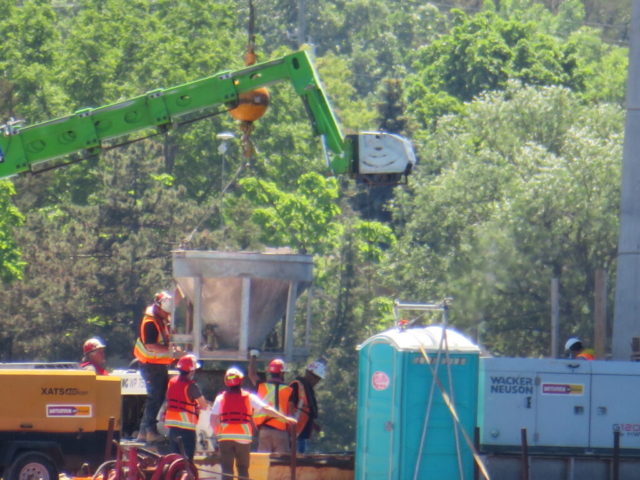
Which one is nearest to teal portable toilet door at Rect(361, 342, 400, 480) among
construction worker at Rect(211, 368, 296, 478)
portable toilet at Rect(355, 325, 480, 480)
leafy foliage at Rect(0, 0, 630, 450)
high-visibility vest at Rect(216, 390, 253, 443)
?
portable toilet at Rect(355, 325, 480, 480)

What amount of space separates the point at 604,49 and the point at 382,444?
7136 cm

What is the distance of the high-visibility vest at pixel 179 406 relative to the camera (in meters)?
13.6

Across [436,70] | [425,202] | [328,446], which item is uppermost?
[436,70]

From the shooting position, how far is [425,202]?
138 feet

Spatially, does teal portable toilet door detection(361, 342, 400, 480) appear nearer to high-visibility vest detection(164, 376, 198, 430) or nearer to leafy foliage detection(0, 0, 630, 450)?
high-visibility vest detection(164, 376, 198, 430)

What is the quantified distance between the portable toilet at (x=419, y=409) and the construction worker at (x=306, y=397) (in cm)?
131

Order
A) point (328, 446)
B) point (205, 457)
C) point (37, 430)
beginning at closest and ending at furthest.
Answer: point (37, 430) → point (205, 457) → point (328, 446)

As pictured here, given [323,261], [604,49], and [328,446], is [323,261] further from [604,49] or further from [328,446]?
[604,49]

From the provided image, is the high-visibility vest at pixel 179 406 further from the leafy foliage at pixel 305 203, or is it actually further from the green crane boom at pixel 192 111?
the leafy foliage at pixel 305 203

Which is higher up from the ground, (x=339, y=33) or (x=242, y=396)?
(x=339, y=33)

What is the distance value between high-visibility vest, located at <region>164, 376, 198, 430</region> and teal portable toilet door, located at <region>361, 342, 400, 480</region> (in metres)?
1.99

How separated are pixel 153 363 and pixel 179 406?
1431mm

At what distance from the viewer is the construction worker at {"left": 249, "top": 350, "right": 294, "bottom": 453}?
1514 cm

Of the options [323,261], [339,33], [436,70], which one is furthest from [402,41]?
[323,261]
